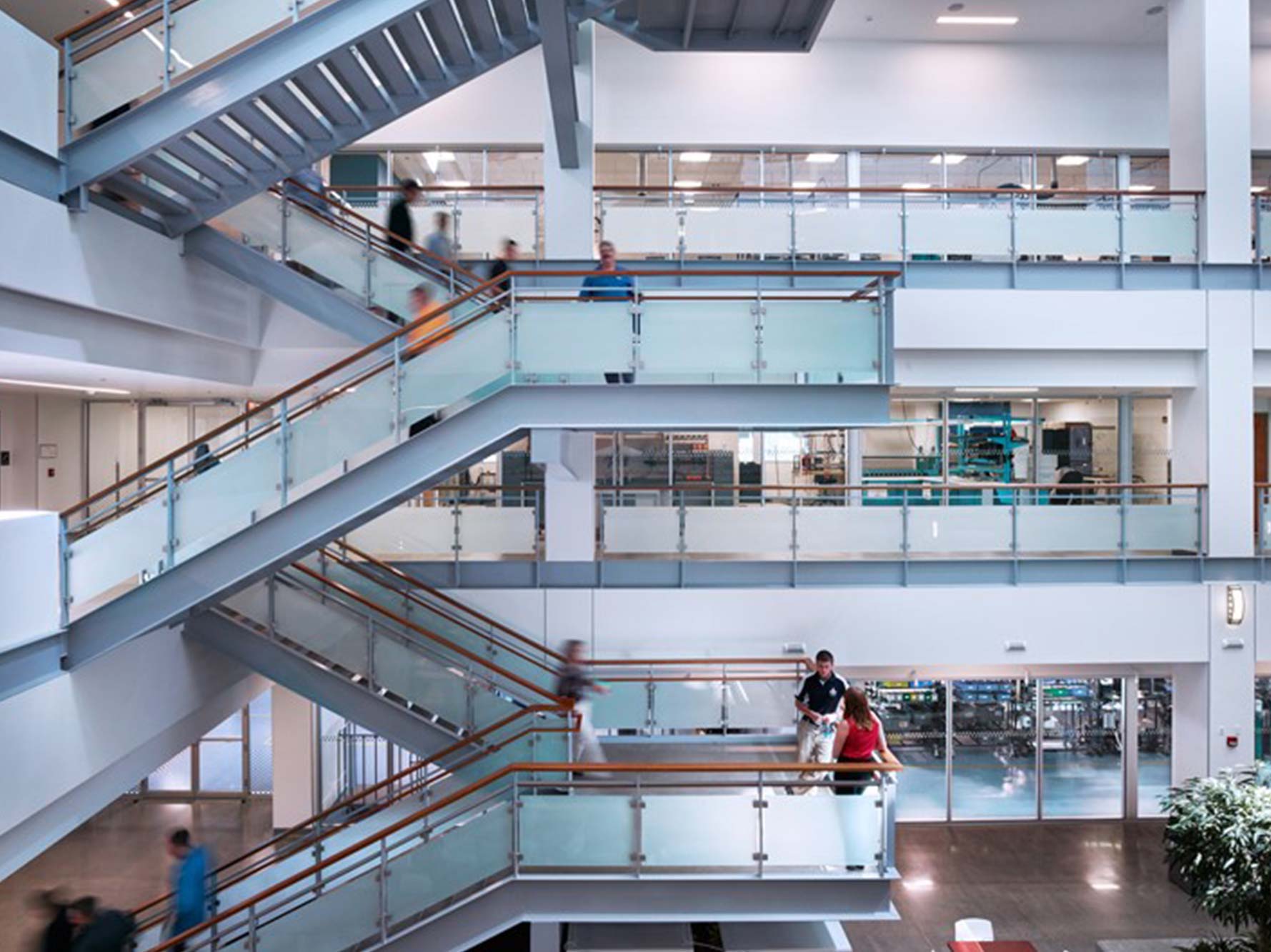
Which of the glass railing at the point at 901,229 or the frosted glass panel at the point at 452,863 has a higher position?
the glass railing at the point at 901,229

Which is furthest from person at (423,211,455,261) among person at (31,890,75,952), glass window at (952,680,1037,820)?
glass window at (952,680,1037,820)

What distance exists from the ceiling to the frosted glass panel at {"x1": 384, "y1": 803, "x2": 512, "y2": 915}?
1219 centimetres

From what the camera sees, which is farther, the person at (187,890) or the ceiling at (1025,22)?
the ceiling at (1025,22)

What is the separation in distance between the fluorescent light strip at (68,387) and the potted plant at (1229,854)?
43.4 feet

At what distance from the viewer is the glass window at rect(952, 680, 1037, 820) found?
15617mm

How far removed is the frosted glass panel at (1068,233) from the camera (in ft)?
44.5

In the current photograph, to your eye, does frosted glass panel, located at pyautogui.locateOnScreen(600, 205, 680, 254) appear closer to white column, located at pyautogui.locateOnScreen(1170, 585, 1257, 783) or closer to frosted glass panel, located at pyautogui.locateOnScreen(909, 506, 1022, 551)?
frosted glass panel, located at pyautogui.locateOnScreen(909, 506, 1022, 551)

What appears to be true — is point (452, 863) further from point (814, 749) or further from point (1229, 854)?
point (1229, 854)

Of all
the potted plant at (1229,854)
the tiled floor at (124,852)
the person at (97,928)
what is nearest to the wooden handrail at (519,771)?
the person at (97,928)

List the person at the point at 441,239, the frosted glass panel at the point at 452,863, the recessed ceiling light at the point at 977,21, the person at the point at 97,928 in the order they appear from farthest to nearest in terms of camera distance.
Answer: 1. the recessed ceiling light at the point at 977,21
2. the person at the point at 441,239
3. the frosted glass panel at the point at 452,863
4. the person at the point at 97,928

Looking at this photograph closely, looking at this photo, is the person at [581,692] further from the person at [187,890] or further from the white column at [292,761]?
the white column at [292,761]

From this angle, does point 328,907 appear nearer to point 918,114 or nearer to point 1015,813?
point 1015,813

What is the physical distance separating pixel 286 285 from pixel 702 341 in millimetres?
4751

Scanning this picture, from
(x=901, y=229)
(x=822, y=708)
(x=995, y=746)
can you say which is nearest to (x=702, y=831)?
(x=822, y=708)
